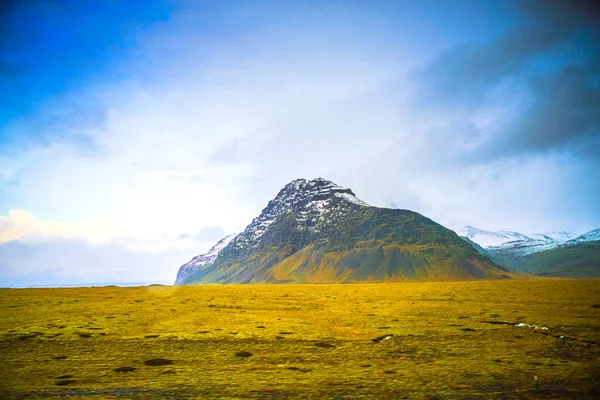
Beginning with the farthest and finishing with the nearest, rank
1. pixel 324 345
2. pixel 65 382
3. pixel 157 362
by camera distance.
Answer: pixel 324 345
pixel 157 362
pixel 65 382

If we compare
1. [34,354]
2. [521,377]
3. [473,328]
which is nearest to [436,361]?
[521,377]

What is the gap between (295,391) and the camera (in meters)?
12.5

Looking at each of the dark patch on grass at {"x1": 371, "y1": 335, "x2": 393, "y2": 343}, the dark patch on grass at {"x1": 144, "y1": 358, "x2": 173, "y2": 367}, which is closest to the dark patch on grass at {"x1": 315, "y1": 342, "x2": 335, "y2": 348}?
the dark patch on grass at {"x1": 371, "y1": 335, "x2": 393, "y2": 343}

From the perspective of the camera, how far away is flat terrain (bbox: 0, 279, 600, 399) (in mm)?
12842

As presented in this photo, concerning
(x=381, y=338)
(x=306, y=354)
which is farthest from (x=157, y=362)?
(x=381, y=338)

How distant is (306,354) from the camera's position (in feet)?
61.2

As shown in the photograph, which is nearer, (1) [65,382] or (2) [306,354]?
(1) [65,382]

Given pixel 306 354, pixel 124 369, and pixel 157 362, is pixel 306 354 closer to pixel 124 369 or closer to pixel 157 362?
pixel 157 362

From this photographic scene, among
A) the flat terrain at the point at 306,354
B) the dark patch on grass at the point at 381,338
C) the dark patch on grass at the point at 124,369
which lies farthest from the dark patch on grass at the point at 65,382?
the dark patch on grass at the point at 381,338

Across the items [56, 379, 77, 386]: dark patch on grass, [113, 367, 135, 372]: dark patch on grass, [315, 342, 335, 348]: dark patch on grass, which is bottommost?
[315, 342, 335, 348]: dark patch on grass

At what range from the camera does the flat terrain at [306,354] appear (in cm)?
1284

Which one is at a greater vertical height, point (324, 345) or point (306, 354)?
point (306, 354)

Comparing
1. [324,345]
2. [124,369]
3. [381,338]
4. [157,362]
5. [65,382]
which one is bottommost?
[381,338]

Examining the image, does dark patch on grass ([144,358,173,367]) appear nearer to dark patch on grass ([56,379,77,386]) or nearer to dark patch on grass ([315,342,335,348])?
dark patch on grass ([56,379,77,386])
